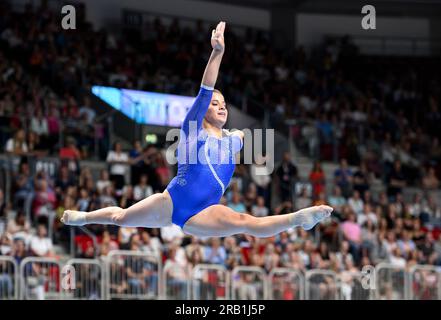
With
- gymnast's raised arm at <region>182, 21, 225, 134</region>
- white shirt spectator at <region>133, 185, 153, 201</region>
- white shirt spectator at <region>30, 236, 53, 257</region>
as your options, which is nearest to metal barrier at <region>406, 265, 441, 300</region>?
white shirt spectator at <region>133, 185, 153, 201</region>

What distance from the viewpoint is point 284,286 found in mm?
13883

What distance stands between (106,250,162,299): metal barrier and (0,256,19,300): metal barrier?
4.32ft

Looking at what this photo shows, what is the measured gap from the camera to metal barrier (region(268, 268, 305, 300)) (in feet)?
45.4

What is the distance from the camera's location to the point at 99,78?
17.7 meters

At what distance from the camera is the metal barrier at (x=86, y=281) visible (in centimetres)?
1309

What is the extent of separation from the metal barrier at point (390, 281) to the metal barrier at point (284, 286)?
139 cm

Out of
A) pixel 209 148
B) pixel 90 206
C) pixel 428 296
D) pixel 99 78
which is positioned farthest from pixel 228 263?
pixel 209 148

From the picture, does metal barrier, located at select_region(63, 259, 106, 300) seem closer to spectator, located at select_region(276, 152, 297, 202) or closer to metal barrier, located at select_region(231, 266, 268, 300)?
metal barrier, located at select_region(231, 266, 268, 300)

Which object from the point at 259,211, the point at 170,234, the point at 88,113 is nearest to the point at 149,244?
the point at 170,234

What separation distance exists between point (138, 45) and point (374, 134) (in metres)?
5.60

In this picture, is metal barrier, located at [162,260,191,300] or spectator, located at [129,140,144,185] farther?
spectator, located at [129,140,144,185]

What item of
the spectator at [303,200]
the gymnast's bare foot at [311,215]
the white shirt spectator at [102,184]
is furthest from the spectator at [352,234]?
the gymnast's bare foot at [311,215]

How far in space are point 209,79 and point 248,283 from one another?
671cm

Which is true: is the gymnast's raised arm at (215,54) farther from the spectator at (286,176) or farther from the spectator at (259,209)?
the spectator at (286,176)
